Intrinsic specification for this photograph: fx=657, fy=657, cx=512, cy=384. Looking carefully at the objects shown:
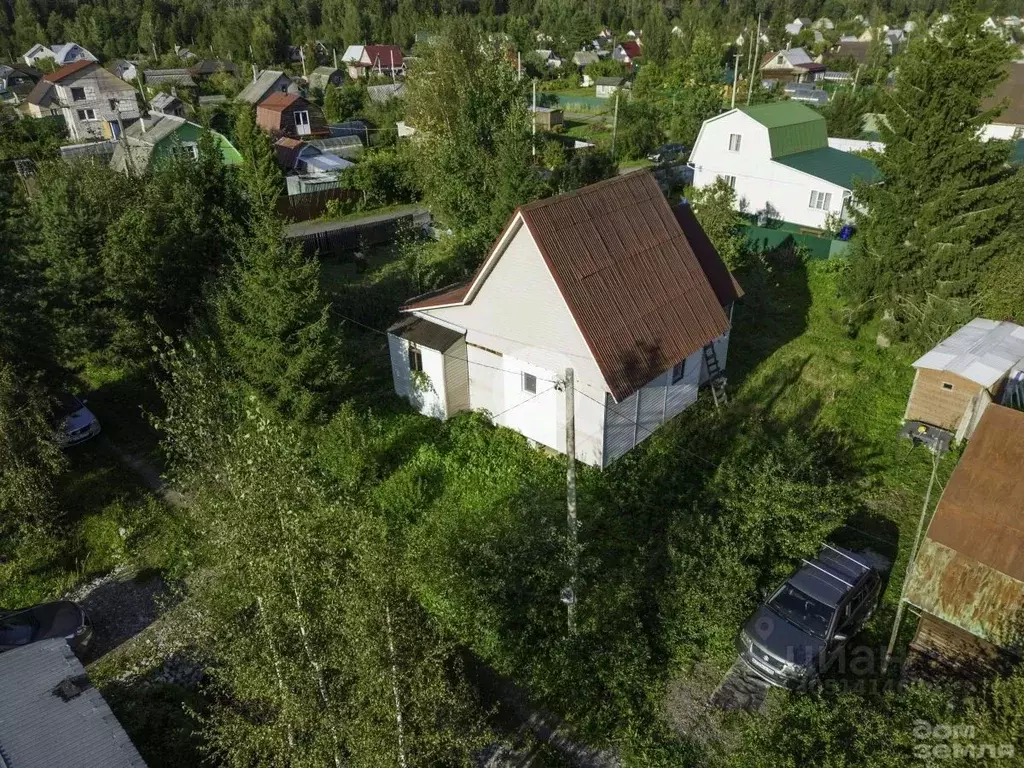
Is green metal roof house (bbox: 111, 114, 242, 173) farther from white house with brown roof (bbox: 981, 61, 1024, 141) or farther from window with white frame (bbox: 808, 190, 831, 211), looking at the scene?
white house with brown roof (bbox: 981, 61, 1024, 141)

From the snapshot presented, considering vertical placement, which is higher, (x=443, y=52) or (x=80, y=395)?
(x=443, y=52)

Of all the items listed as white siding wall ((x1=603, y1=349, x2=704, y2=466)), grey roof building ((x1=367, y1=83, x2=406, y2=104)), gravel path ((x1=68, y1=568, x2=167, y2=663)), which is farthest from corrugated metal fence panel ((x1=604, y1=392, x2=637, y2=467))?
grey roof building ((x1=367, y1=83, x2=406, y2=104))

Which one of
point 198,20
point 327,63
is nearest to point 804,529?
point 327,63

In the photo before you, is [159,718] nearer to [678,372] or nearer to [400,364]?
[400,364]

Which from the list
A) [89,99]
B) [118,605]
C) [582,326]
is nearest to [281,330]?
[118,605]

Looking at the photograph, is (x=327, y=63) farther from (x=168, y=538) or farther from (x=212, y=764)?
(x=212, y=764)

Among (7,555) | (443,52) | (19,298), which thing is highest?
(443,52)

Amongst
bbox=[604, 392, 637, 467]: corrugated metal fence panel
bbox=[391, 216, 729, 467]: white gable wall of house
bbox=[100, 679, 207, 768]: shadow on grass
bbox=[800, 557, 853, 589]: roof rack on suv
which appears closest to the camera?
Answer: bbox=[100, 679, 207, 768]: shadow on grass
